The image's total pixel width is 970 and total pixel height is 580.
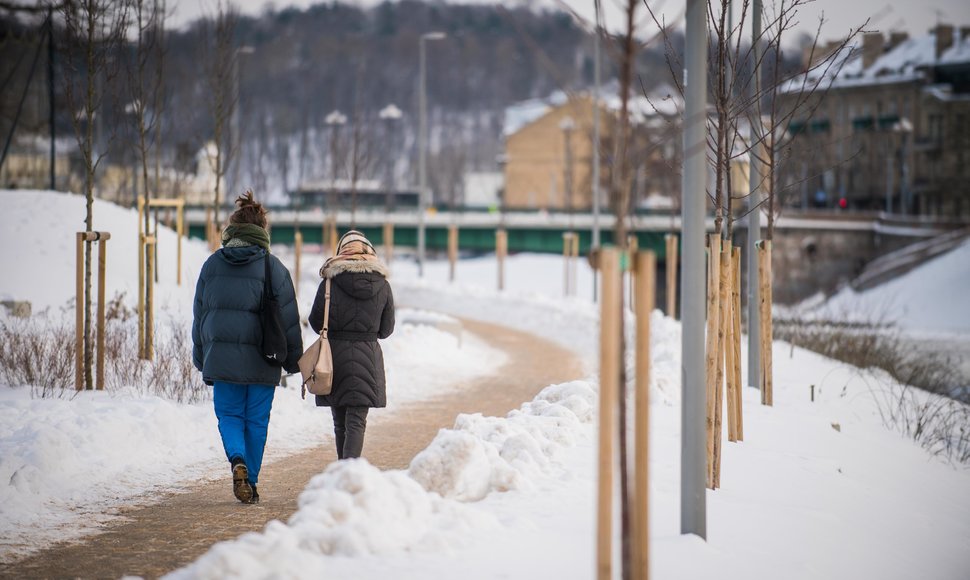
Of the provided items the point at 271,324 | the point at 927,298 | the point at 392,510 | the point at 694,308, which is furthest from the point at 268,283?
the point at 927,298

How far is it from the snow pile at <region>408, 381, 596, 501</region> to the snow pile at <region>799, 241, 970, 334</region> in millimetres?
30993

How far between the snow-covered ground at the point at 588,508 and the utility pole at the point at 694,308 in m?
0.29

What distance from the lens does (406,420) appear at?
11.7 meters

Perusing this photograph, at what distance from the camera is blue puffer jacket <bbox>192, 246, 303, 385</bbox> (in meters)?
7.26

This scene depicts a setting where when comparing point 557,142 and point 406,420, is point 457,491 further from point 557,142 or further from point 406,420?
point 557,142

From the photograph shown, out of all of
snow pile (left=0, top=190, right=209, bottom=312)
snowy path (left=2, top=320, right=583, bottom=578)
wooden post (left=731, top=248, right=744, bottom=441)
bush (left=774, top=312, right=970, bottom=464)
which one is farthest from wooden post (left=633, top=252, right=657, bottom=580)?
snow pile (left=0, top=190, right=209, bottom=312)

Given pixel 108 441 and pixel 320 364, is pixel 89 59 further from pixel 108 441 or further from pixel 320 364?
pixel 320 364

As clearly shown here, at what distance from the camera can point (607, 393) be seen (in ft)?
15.1

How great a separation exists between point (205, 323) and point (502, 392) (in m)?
7.00

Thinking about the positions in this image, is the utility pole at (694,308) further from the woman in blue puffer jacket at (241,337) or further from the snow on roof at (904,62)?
the snow on roof at (904,62)

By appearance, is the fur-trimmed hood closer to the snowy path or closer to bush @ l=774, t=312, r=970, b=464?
the snowy path

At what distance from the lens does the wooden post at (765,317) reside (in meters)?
11.2

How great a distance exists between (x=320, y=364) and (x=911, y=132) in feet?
255

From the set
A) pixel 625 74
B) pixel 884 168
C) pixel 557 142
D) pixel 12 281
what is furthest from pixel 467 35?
pixel 625 74
